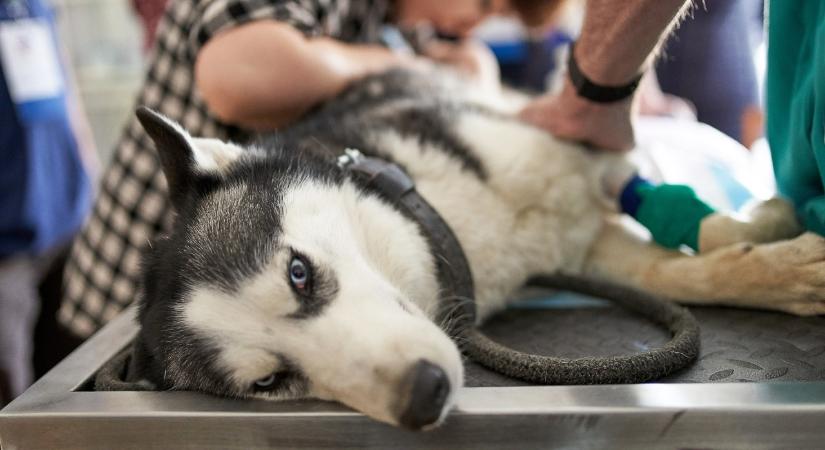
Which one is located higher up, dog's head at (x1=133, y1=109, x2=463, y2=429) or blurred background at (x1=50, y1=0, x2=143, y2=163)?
dog's head at (x1=133, y1=109, x2=463, y2=429)

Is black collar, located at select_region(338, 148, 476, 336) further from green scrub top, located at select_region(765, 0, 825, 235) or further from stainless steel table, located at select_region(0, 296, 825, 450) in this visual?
green scrub top, located at select_region(765, 0, 825, 235)

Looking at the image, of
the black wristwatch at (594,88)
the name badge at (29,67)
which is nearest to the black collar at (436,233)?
the black wristwatch at (594,88)

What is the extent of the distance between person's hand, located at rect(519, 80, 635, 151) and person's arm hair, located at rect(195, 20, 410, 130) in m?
0.53

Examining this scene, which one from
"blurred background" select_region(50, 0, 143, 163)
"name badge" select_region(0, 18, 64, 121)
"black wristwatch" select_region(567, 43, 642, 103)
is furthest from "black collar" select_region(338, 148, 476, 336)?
"blurred background" select_region(50, 0, 143, 163)

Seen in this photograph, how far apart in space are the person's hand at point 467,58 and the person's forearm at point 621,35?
39.1 inches

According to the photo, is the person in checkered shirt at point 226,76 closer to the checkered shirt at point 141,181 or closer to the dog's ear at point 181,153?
the checkered shirt at point 141,181

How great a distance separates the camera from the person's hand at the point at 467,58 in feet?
7.24

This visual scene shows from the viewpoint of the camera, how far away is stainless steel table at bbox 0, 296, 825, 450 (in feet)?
2.36

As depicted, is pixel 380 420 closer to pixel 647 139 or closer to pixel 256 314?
pixel 256 314

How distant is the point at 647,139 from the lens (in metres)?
1.96

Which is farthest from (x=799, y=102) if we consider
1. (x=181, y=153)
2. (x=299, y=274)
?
(x=181, y=153)

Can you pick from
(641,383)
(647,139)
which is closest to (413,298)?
(641,383)

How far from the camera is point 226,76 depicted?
145 centimetres

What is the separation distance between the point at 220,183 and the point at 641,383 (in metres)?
0.72
